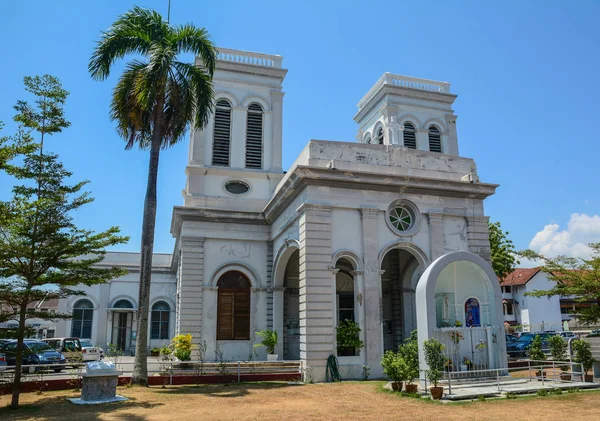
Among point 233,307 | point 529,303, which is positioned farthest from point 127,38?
point 529,303

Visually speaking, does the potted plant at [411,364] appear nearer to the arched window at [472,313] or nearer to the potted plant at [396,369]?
the potted plant at [396,369]

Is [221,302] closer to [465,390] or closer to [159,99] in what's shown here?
[159,99]

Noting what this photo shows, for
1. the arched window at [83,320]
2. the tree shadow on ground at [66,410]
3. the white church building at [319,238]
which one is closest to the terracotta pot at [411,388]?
the white church building at [319,238]

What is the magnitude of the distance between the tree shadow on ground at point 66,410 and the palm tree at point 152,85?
4080 mm

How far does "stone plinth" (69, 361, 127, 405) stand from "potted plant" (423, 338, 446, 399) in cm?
852

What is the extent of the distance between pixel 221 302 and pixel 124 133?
10.1m

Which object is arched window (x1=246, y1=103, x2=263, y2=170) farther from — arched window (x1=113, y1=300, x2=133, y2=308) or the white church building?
arched window (x1=113, y1=300, x2=133, y2=308)

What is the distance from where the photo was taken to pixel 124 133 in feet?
65.4

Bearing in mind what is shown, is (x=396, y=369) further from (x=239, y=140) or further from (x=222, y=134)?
(x=222, y=134)

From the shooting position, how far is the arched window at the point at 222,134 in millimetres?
28516

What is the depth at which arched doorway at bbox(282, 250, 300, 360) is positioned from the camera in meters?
25.5

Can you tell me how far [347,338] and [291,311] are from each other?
8.16 metres

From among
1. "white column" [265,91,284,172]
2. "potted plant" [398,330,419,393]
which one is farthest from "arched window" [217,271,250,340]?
"potted plant" [398,330,419,393]

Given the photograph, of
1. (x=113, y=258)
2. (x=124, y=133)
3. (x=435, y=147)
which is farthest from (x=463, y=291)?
(x=113, y=258)
